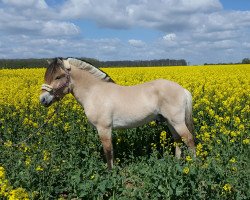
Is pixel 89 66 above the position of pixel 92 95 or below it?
above

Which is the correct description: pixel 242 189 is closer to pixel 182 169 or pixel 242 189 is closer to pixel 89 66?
pixel 182 169

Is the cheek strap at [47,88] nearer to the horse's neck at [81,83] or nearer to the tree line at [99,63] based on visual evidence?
the horse's neck at [81,83]

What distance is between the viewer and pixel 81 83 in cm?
716

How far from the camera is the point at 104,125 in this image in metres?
6.83

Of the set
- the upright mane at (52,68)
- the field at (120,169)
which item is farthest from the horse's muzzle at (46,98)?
the field at (120,169)

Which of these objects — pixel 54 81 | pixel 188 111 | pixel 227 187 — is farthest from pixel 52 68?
pixel 227 187

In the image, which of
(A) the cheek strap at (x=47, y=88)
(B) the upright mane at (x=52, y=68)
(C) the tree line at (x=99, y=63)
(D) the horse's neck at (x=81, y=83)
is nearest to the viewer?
(B) the upright mane at (x=52, y=68)

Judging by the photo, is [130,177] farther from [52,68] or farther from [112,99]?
[52,68]

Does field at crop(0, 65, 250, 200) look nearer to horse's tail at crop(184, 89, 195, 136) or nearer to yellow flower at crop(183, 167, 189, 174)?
yellow flower at crop(183, 167, 189, 174)

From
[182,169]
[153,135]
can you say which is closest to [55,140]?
[153,135]

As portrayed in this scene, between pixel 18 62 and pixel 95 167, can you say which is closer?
pixel 95 167

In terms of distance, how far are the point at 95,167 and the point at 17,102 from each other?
5.71m

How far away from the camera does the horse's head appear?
691 centimetres

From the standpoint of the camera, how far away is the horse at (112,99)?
690 cm
